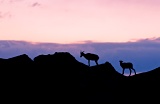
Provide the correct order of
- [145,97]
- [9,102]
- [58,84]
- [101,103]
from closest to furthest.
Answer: [9,102] < [58,84] < [101,103] < [145,97]

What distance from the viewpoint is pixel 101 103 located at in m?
25.4

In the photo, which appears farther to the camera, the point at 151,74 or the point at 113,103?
the point at 151,74

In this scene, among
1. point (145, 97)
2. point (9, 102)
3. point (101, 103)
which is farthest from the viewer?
point (145, 97)

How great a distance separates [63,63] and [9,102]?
187 inches

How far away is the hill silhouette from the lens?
22766 mm

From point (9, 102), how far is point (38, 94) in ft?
6.43

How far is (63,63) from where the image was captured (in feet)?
80.8

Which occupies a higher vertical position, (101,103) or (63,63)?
(63,63)

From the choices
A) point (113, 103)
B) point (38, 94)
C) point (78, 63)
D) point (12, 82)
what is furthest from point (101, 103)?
point (12, 82)

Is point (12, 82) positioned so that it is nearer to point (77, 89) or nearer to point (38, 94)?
point (38, 94)

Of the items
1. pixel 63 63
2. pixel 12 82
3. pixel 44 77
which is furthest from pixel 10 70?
pixel 63 63

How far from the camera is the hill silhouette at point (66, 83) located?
22.8 meters

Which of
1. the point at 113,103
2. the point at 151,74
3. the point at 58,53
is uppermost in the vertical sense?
the point at 58,53

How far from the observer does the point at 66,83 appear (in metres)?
24.0
